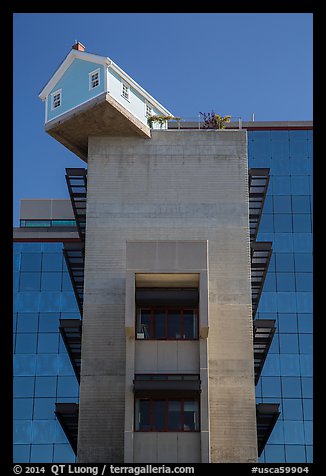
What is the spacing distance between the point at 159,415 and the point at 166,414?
304 millimetres

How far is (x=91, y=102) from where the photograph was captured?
1591 inches

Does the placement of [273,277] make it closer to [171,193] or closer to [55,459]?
[55,459]

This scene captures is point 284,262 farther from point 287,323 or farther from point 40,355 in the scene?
point 40,355

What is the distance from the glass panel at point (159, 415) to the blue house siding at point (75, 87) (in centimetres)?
1493

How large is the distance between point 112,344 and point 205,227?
7.24m

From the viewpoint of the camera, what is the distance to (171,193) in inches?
1626

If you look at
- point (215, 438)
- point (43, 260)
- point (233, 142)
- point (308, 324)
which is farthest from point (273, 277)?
point (215, 438)

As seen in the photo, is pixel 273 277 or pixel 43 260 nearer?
pixel 273 277

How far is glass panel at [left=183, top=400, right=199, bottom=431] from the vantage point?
3587cm

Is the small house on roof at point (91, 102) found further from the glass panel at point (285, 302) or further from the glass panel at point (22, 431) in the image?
the glass panel at point (22, 431)

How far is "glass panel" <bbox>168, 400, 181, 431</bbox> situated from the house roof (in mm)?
16156

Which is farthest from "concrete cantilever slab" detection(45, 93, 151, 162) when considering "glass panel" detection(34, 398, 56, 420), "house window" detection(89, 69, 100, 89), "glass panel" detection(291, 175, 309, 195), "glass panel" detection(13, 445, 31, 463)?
"glass panel" detection(13, 445, 31, 463)

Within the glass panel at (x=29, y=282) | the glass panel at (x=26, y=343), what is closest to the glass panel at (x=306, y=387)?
the glass panel at (x=26, y=343)

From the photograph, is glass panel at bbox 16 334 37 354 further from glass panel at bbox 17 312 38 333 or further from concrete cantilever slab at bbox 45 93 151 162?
concrete cantilever slab at bbox 45 93 151 162
